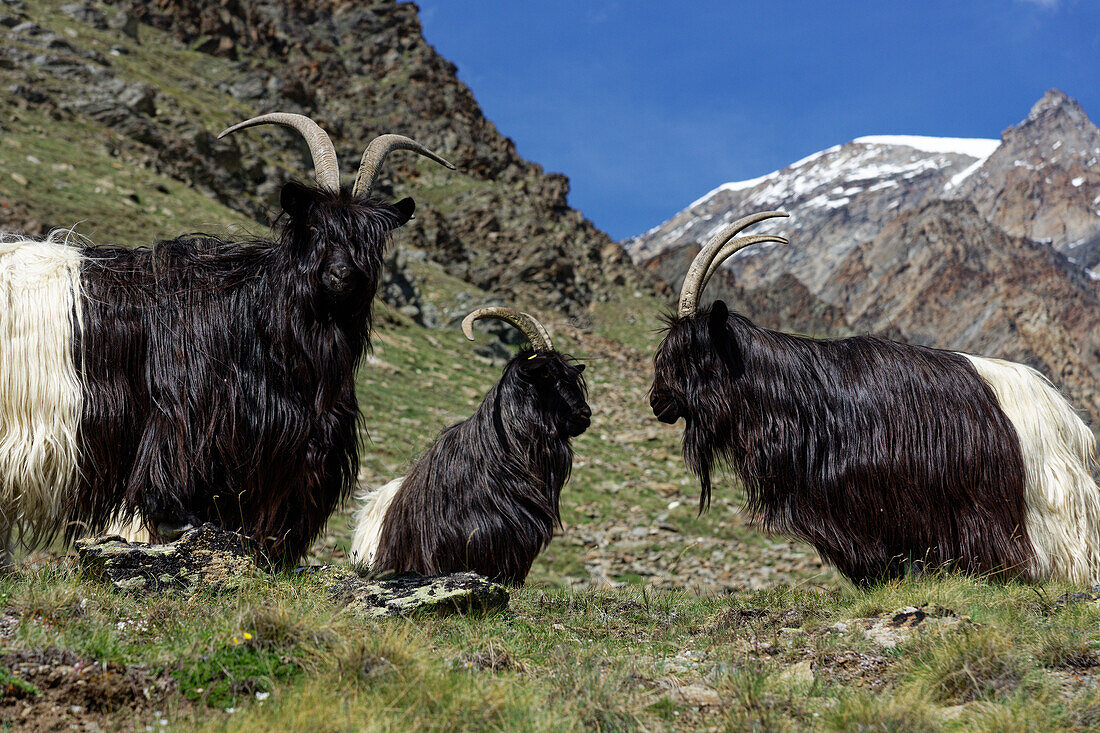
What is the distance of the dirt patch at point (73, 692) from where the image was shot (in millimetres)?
2266

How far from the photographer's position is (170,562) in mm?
3463

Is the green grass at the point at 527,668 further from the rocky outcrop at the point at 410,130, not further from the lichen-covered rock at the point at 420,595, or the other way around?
the rocky outcrop at the point at 410,130

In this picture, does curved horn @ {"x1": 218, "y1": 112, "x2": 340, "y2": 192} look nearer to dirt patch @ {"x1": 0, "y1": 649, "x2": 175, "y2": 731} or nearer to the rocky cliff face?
dirt patch @ {"x1": 0, "y1": 649, "x2": 175, "y2": 731}

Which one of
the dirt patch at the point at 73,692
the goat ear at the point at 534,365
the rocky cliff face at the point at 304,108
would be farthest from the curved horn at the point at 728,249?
the rocky cliff face at the point at 304,108

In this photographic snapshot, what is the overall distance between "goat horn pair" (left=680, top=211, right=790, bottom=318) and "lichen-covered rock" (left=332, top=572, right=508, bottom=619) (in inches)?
84.6

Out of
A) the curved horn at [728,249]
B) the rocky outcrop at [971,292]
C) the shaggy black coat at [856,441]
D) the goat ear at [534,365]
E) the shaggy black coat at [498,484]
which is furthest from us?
the rocky outcrop at [971,292]

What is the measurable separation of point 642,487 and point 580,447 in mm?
2304

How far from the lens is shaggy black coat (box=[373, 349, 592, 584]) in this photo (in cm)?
562

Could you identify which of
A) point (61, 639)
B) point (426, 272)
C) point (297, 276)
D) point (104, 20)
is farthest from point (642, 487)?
point (104, 20)

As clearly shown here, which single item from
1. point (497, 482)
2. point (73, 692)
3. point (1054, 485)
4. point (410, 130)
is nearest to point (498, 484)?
point (497, 482)

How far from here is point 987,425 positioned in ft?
15.4

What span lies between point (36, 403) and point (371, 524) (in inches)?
131

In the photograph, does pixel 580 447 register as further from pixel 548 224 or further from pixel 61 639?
pixel 548 224

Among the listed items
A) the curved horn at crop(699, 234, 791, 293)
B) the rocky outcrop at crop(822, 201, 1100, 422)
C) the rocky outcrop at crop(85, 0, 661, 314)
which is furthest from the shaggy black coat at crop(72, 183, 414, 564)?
the rocky outcrop at crop(822, 201, 1100, 422)
